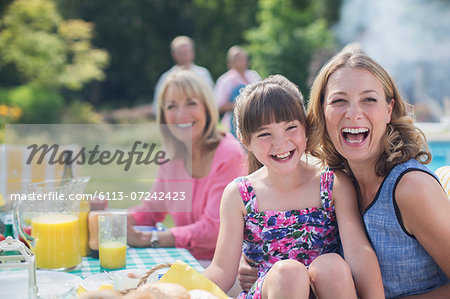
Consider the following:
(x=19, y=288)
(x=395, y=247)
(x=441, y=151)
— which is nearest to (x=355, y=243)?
(x=395, y=247)

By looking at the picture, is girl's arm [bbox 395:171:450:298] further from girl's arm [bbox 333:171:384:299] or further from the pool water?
the pool water

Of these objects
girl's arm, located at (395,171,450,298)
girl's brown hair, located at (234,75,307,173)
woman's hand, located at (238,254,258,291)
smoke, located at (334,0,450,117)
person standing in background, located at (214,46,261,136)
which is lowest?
woman's hand, located at (238,254,258,291)

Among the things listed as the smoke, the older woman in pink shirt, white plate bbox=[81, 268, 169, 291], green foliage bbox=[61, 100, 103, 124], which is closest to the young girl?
white plate bbox=[81, 268, 169, 291]

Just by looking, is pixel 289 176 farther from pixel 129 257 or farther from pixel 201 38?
pixel 201 38

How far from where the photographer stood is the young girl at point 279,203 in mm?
1755

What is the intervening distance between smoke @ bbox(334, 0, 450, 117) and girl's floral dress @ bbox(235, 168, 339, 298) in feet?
28.0

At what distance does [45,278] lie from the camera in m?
1.55

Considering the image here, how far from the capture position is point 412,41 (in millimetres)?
11961

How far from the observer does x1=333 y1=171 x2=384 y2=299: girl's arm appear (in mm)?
1539

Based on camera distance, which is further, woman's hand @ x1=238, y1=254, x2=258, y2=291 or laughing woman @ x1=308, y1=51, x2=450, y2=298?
woman's hand @ x1=238, y1=254, x2=258, y2=291

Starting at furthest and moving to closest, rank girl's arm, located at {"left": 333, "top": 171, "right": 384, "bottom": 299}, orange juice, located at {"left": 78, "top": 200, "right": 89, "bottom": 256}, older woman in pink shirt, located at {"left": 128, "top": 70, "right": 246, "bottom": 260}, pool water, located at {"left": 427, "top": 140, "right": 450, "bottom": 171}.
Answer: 1. pool water, located at {"left": 427, "top": 140, "right": 450, "bottom": 171}
2. older woman in pink shirt, located at {"left": 128, "top": 70, "right": 246, "bottom": 260}
3. orange juice, located at {"left": 78, "top": 200, "right": 89, "bottom": 256}
4. girl's arm, located at {"left": 333, "top": 171, "right": 384, "bottom": 299}

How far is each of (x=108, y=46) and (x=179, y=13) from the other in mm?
3156

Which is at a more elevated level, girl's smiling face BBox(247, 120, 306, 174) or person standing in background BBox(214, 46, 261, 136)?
person standing in background BBox(214, 46, 261, 136)

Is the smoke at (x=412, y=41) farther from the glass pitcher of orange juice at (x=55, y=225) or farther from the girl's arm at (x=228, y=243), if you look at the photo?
the glass pitcher of orange juice at (x=55, y=225)
